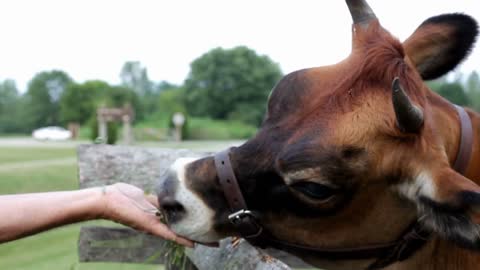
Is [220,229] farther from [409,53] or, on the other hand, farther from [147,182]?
[409,53]

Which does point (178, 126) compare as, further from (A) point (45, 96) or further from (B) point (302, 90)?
(A) point (45, 96)

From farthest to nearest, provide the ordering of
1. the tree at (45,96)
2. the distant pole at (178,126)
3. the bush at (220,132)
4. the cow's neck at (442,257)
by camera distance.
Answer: the tree at (45,96) → the bush at (220,132) → the distant pole at (178,126) → the cow's neck at (442,257)

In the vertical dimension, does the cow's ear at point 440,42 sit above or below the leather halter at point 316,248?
above

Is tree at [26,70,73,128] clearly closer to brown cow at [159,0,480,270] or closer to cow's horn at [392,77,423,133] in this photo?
brown cow at [159,0,480,270]

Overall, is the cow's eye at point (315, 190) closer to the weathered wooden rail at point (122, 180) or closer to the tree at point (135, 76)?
the weathered wooden rail at point (122, 180)

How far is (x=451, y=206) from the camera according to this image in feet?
6.66

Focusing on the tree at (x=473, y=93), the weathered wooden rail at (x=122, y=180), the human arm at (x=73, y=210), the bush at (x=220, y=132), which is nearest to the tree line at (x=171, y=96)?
the bush at (x=220, y=132)

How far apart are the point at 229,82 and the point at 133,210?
69.3m

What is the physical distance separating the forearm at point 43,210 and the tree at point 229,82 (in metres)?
63.6

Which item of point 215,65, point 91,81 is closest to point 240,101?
point 215,65

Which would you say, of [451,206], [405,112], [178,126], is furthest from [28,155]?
[178,126]

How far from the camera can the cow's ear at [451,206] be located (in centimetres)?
199

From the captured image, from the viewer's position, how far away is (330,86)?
7.95 feet

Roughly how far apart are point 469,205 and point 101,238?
223 centimetres
